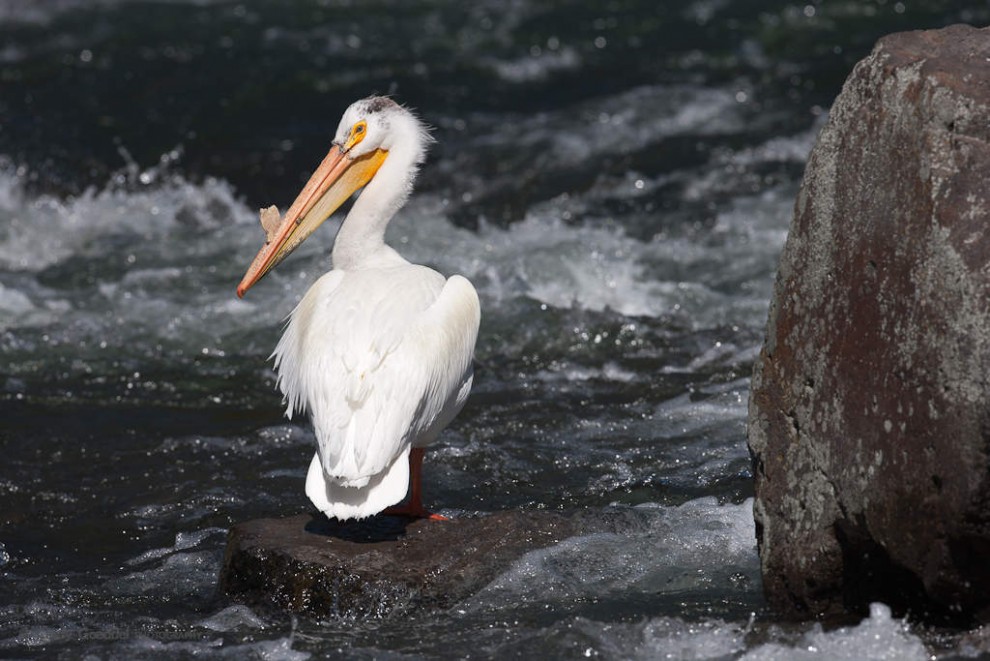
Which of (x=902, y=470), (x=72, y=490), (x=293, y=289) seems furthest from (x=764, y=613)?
(x=293, y=289)

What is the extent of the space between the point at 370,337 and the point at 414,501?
56 cm

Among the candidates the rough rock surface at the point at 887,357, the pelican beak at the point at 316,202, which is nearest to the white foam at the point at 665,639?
the rough rock surface at the point at 887,357

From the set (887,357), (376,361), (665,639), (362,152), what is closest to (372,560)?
(376,361)

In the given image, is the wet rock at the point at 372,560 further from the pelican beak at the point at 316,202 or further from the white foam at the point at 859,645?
the pelican beak at the point at 316,202

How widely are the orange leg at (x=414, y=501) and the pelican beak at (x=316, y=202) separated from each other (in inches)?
34.9

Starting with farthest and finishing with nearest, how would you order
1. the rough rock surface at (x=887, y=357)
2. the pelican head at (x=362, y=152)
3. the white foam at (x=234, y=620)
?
1. the pelican head at (x=362, y=152)
2. the white foam at (x=234, y=620)
3. the rough rock surface at (x=887, y=357)

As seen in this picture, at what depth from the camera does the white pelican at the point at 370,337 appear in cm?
412

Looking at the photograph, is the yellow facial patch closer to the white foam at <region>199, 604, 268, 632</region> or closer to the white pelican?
the white pelican

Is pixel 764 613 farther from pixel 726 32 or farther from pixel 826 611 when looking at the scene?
pixel 726 32

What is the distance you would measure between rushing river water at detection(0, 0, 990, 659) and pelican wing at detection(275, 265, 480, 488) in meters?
0.52

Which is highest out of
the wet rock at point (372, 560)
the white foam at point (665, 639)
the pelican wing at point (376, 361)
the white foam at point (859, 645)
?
the pelican wing at point (376, 361)

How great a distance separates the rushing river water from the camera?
4.01 meters

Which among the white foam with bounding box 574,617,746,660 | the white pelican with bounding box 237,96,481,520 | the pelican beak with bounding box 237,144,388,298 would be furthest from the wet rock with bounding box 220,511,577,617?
the pelican beak with bounding box 237,144,388,298

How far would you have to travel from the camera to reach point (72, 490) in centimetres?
546
